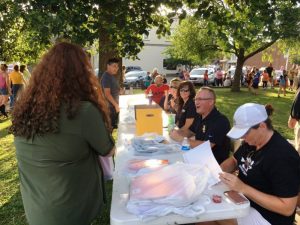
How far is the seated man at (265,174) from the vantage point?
6.67 feet

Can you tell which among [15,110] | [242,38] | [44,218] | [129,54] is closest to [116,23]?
[129,54]

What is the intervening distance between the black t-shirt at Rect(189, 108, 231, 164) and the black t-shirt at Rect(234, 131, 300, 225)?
2.79 feet

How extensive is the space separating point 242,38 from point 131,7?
1539mm

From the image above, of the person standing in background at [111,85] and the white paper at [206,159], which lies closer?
the white paper at [206,159]

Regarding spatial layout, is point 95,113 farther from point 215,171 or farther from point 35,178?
point 215,171

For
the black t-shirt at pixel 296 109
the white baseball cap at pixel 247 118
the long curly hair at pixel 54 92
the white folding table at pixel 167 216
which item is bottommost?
the white folding table at pixel 167 216

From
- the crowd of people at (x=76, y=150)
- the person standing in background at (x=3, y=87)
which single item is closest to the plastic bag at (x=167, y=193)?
the crowd of people at (x=76, y=150)

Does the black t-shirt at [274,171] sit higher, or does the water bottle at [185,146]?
the black t-shirt at [274,171]

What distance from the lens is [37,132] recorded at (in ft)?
6.38

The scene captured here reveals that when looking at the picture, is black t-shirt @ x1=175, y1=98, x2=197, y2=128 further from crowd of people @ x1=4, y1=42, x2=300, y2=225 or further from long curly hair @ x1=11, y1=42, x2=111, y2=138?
long curly hair @ x1=11, y1=42, x2=111, y2=138

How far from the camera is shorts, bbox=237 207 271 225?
7.10 feet

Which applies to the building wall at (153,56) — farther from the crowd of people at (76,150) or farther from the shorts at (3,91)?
the crowd of people at (76,150)

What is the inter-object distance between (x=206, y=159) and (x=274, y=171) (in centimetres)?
58

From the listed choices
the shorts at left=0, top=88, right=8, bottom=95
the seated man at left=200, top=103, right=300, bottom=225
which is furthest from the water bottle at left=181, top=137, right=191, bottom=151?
the shorts at left=0, top=88, right=8, bottom=95
